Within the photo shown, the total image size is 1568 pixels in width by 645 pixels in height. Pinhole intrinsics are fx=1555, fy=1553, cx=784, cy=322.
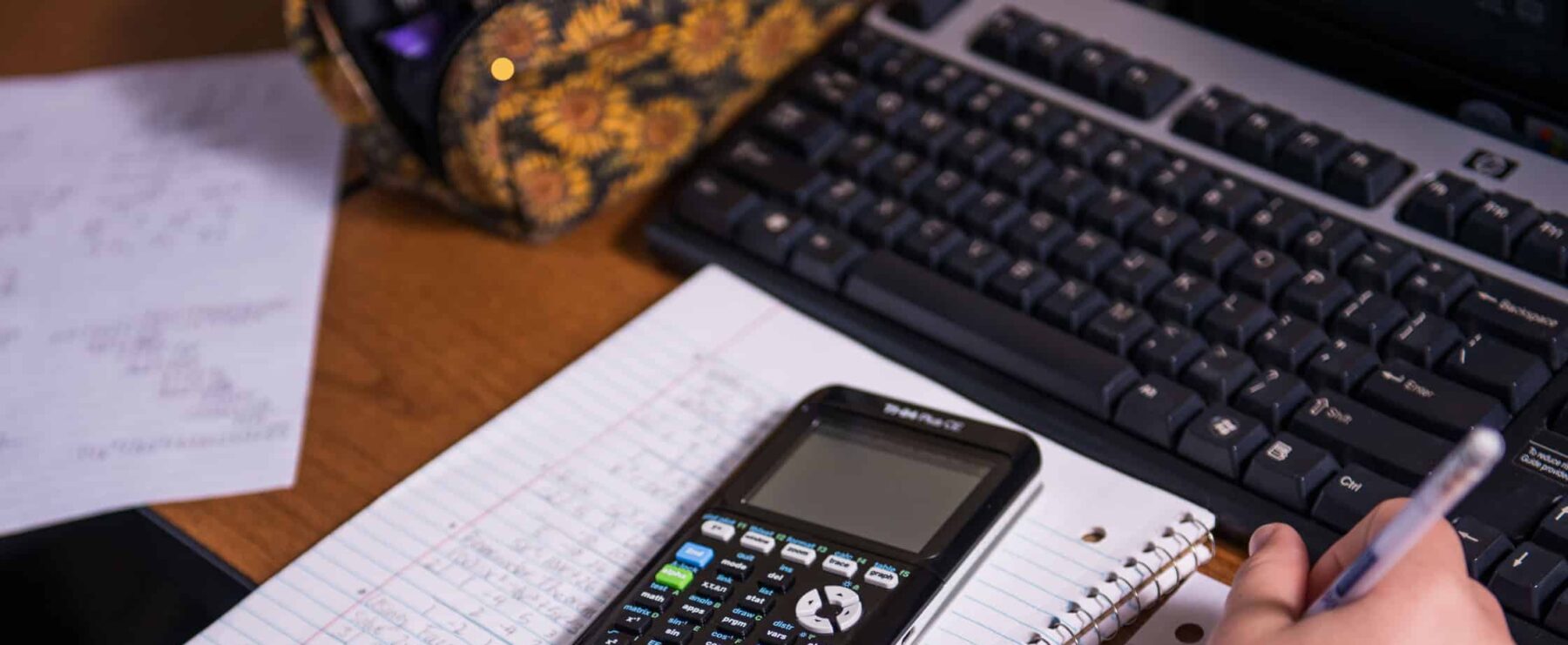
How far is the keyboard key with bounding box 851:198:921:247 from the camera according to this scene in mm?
609

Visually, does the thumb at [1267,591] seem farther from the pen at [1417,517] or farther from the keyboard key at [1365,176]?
the keyboard key at [1365,176]

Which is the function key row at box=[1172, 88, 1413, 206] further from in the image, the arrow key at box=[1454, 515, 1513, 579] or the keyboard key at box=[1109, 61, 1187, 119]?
the arrow key at box=[1454, 515, 1513, 579]

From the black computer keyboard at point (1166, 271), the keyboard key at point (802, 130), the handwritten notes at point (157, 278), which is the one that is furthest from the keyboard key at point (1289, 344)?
the handwritten notes at point (157, 278)

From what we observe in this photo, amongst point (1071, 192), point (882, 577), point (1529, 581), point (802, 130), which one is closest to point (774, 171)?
point (802, 130)

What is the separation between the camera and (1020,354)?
557 millimetres

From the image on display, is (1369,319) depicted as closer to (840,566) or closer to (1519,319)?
(1519,319)

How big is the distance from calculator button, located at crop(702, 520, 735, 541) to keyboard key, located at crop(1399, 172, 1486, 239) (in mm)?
273

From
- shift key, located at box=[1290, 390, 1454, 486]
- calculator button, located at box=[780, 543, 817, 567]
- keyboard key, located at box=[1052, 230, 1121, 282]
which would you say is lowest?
calculator button, located at box=[780, 543, 817, 567]

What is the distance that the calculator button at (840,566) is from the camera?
1.57ft

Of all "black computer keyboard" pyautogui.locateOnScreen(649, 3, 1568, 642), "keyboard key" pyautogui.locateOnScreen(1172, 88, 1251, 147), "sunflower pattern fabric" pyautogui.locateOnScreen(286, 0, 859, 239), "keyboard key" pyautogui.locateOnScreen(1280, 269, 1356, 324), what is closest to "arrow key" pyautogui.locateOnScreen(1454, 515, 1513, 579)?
"black computer keyboard" pyautogui.locateOnScreen(649, 3, 1568, 642)

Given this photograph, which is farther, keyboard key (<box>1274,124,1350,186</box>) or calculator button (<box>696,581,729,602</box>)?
keyboard key (<box>1274,124,1350,186</box>)

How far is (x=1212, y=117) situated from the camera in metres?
0.61

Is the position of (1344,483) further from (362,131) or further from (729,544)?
(362,131)

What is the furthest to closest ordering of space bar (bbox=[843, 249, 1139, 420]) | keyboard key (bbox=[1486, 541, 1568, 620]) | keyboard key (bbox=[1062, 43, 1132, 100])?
keyboard key (bbox=[1062, 43, 1132, 100]), space bar (bbox=[843, 249, 1139, 420]), keyboard key (bbox=[1486, 541, 1568, 620])
